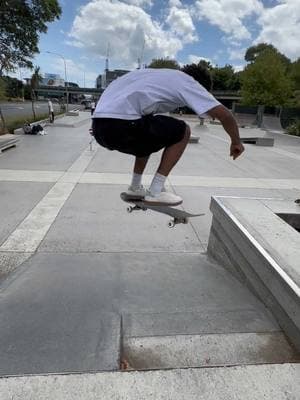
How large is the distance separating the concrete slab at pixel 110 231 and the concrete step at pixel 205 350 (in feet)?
7.16

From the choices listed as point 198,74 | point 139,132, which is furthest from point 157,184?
point 198,74

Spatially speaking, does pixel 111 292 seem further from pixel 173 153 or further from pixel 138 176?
pixel 173 153

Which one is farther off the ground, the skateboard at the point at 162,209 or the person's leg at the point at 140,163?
the person's leg at the point at 140,163

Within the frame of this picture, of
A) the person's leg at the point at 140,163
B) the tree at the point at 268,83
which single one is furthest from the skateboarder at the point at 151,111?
the tree at the point at 268,83

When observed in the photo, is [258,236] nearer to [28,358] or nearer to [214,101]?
[214,101]

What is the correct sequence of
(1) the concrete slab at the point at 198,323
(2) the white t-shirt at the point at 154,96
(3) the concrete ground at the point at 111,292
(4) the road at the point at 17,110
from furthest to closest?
(4) the road at the point at 17,110 → (2) the white t-shirt at the point at 154,96 → (1) the concrete slab at the point at 198,323 → (3) the concrete ground at the point at 111,292

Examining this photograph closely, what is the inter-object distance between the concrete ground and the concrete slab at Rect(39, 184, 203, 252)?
2 cm

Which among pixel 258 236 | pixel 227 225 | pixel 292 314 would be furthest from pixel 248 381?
pixel 227 225

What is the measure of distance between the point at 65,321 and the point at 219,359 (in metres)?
1.13

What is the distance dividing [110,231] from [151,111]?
262 centimetres

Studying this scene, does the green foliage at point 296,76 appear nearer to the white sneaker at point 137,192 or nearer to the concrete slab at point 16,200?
the concrete slab at point 16,200

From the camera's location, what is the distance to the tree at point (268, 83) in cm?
3697

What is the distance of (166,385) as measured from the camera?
178 centimetres

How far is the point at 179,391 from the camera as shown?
5.75ft
